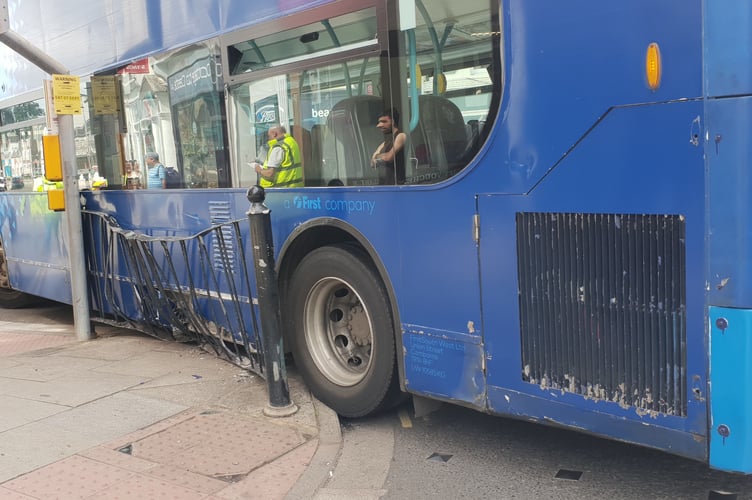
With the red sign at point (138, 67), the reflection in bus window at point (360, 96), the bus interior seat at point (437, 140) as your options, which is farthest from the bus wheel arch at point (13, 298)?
the bus interior seat at point (437, 140)

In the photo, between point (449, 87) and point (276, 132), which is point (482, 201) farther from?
point (276, 132)

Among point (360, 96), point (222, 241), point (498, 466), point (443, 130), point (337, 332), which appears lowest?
point (498, 466)

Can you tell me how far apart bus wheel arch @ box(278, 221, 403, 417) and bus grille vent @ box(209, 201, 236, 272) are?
1.97 ft

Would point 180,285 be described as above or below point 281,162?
below

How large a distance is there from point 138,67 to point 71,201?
1.59 m

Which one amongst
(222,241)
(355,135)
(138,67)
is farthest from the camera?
(138,67)

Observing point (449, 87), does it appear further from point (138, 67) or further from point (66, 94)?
point (66, 94)

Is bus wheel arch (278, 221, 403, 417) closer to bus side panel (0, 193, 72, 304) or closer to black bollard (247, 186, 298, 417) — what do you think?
black bollard (247, 186, 298, 417)

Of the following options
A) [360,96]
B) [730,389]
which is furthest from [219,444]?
[730,389]

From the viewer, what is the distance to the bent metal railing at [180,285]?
5.46m

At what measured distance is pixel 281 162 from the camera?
196 inches

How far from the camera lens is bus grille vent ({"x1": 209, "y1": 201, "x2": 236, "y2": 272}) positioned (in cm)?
536

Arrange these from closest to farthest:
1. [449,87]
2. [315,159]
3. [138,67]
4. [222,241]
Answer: [449,87]
[315,159]
[222,241]
[138,67]

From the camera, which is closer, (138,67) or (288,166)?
(288,166)
